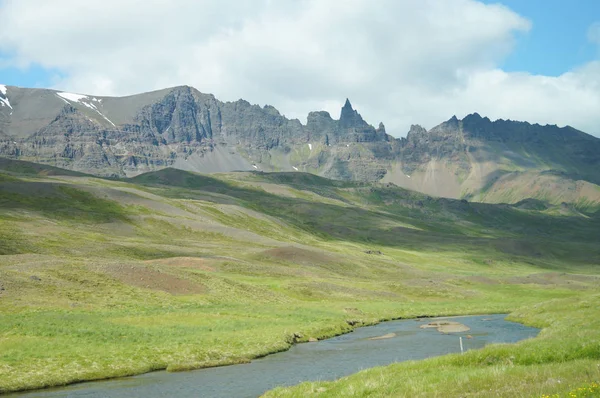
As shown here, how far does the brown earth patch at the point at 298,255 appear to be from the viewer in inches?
5863

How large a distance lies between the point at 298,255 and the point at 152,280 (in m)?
69.1

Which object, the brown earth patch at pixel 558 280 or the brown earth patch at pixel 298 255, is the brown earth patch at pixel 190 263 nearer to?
the brown earth patch at pixel 298 255

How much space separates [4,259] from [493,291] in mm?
100097

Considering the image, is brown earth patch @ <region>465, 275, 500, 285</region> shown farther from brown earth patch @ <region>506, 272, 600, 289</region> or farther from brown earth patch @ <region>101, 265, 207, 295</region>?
brown earth patch @ <region>101, 265, 207, 295</region>

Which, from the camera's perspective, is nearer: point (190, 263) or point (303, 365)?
point (303, 365)

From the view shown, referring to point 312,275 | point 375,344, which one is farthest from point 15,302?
point 312,275

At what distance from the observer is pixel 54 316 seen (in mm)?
59812

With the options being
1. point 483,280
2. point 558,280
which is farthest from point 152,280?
point 558,280

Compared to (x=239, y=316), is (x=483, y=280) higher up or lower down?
lower down

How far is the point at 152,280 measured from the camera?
8675cm

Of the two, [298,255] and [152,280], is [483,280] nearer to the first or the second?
[298,255]

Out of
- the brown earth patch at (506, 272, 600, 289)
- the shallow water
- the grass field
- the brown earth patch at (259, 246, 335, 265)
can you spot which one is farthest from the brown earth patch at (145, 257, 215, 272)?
the brown earth patch at (506, 272, 600, 289)

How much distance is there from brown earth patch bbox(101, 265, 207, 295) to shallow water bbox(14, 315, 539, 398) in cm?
2673

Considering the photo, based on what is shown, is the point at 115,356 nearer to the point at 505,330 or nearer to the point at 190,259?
the point at 505,330
